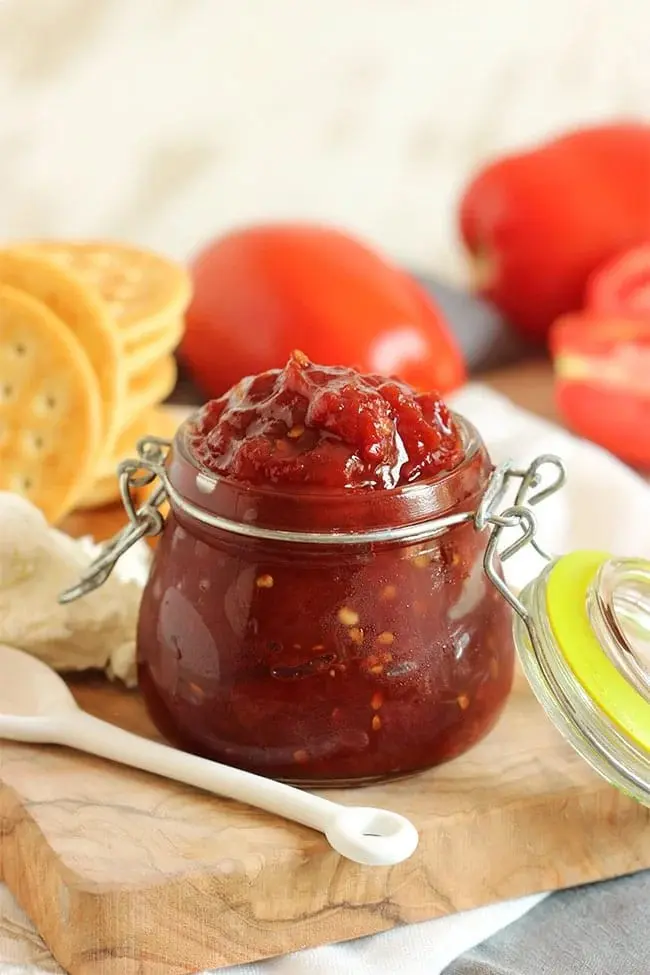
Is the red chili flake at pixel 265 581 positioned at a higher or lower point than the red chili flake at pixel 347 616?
higher

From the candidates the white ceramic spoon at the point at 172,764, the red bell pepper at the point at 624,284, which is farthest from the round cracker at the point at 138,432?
the red bell pepper at the point at 624,284

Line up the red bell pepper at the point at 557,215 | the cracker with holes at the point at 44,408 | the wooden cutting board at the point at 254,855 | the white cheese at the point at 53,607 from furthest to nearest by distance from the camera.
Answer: the red bell pepper at the point at 557,215, the cracker with holes at the point at 44,408, the white cheese at the point at 53,607, the wooden cutting board at the point at 254,855

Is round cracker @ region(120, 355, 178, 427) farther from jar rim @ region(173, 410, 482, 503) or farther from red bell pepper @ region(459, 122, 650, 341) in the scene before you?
red bell pepper @ region(459, 122, 650, 341)

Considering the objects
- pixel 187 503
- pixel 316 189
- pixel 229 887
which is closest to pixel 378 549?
pixel 187 503

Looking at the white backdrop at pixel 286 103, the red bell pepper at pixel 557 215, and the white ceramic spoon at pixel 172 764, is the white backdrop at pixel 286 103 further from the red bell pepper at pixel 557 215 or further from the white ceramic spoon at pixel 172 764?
the white ceramic spoon at pixel 172 764

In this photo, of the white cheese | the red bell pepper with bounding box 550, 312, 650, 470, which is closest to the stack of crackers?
the white cheese
